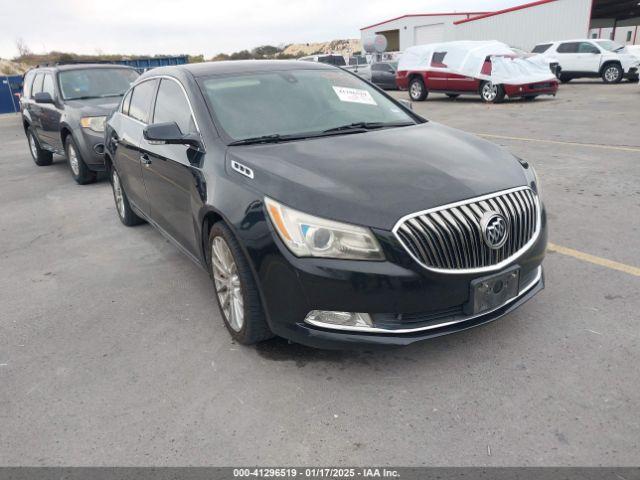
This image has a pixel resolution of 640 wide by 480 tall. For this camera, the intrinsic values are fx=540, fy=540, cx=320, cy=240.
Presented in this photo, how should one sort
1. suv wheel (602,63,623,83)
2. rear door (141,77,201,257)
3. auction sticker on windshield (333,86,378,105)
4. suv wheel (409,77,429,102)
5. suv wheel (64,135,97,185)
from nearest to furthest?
rear door (141,77,201,257), auction sticker on windshield (333,86,378,105), suv wheel (64,135,97,185), suv wheel (409,77,429,102), suv wheel (602,63,623,83)

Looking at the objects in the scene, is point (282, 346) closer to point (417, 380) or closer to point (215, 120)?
point (417, 380)

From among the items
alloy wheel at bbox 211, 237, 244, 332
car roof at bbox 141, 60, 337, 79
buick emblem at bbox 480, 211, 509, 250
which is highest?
car roof at bbox 141, 60, 337, 79

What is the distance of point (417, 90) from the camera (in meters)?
18.4

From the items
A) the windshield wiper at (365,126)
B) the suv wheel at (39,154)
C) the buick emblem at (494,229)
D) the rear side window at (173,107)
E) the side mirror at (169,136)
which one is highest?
the rear side window at (173,107)

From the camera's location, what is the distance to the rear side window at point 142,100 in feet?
15.0

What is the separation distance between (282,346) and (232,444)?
825 millimetres

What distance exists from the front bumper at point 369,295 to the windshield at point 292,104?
113 cm

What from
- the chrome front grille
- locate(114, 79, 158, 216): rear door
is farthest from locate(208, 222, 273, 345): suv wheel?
locate(114, 79, 158, 216): rear door

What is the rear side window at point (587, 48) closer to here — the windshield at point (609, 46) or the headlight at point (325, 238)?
the windshield at point (609, 46)

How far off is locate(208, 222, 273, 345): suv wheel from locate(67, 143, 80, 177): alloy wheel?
5603 mm

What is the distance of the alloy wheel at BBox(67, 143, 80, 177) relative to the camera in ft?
26.3

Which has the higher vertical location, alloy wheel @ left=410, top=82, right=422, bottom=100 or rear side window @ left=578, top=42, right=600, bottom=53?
rear side window @ left=578, top=42, right=600, bottom=53

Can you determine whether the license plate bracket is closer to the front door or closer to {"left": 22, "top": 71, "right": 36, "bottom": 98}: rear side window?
the front door

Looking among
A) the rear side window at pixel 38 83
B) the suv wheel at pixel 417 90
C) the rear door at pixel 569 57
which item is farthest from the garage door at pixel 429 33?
the rear side window at pixel 38 83
